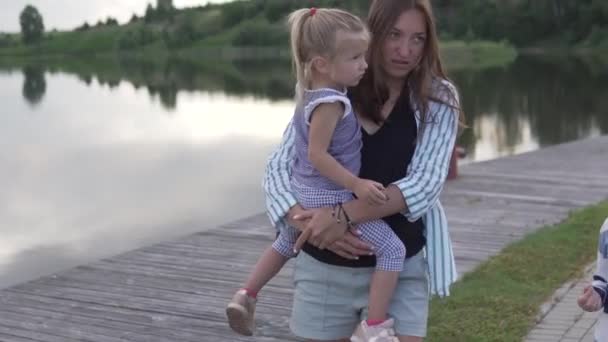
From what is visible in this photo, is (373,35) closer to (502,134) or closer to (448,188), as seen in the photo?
(448,188)

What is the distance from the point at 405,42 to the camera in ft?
7.80

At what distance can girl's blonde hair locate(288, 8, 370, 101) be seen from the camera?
2256mm

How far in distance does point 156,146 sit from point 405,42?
61.3ft

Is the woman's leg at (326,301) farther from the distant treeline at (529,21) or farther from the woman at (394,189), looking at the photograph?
the distant treeline at (529,21)

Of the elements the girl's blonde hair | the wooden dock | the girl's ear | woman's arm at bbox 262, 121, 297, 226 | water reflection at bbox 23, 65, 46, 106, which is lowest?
water reflection at bbox 23, 65, 46, 106

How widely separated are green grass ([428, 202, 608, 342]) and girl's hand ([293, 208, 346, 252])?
2.06 metres

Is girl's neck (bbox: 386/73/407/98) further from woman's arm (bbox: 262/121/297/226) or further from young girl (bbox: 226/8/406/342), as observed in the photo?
woman's arm (bbox: 262/121/297/226)

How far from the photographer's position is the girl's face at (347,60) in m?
2.25

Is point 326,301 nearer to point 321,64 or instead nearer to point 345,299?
point 345,299

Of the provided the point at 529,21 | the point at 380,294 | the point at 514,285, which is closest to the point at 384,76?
the point at 380,294

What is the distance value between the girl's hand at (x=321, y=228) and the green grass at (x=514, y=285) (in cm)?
206

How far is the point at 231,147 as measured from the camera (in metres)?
19.9

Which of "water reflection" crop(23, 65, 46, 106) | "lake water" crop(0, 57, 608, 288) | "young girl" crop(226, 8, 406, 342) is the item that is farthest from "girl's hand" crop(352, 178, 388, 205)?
"water reflection" crop(23, 65, 46, 106)

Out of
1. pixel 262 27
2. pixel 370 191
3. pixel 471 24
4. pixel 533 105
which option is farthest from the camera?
pixel 262 27
